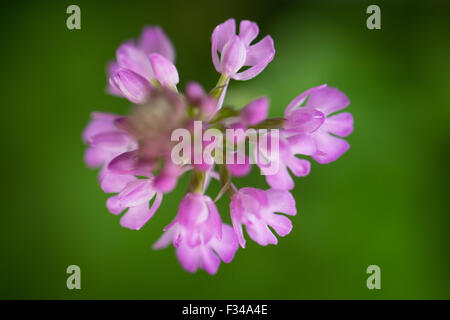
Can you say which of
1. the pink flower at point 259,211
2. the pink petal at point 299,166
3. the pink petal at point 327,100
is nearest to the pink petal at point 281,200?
the pink flower at point 259,211

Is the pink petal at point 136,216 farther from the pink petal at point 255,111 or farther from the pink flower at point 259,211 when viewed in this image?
the pink petal at point 255,111

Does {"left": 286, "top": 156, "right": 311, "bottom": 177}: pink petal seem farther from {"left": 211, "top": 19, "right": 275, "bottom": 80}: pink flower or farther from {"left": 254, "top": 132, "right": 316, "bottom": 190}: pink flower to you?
{"left": 211, "top": 19, "right": 275, "bottom": 80}: pink flower

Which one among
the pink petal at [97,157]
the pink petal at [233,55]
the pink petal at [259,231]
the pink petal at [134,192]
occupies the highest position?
the pink petal at [233,55]

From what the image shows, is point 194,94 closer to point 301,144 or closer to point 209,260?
Answer: point 301,144

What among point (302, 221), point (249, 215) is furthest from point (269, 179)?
point (302, 221)

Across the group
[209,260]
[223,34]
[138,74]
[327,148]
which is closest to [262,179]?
[209,260]

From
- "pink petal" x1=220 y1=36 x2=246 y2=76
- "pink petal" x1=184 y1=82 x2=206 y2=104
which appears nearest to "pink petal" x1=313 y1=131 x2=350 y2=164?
"pink petal" x1=220 y1=36 x2=246 y2=76

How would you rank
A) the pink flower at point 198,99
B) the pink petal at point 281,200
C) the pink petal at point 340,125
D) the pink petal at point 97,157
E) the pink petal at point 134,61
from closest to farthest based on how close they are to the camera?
the pink flower at point 198,99
the pink petal at point 281,200
the pink petal at point 340,125
the pink petal at point 134,61
the pink petal at point 97,157

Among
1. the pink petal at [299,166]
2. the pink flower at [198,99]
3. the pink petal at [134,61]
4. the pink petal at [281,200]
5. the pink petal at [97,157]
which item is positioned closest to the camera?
the pink flower at [198,99]
